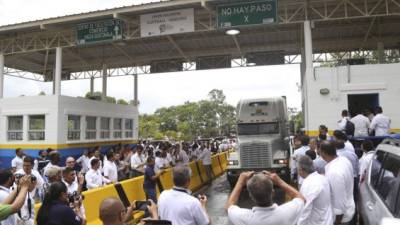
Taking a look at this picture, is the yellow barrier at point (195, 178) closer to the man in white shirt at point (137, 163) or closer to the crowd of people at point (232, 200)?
the man in white shirt at point (137, 163)

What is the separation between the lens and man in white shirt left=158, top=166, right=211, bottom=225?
12.9ft

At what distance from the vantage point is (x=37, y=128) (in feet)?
71.7

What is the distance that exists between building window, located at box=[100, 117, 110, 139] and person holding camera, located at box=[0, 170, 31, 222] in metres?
20.0

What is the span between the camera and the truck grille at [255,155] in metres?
13.6

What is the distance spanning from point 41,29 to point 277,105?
545 inches

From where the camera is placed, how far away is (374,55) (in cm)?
2997

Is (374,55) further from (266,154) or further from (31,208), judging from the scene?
(31,208)

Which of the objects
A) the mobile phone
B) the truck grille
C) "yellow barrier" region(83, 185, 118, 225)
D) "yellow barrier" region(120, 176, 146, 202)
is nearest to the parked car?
the mobile phone

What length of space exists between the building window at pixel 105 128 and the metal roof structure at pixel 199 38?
4702 mm

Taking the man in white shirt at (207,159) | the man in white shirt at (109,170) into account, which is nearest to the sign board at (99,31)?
the man in white shirt at (207,159)

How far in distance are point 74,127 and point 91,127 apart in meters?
1.61

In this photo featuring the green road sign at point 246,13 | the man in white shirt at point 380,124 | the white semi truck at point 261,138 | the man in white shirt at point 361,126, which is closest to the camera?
the man in white shirt at point 380,124

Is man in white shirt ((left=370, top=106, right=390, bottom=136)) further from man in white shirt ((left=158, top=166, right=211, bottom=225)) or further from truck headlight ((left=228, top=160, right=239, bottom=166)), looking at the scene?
man in white shirt ((left=158, top=166, right=211, bottom=225))

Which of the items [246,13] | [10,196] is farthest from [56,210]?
[246,13]
